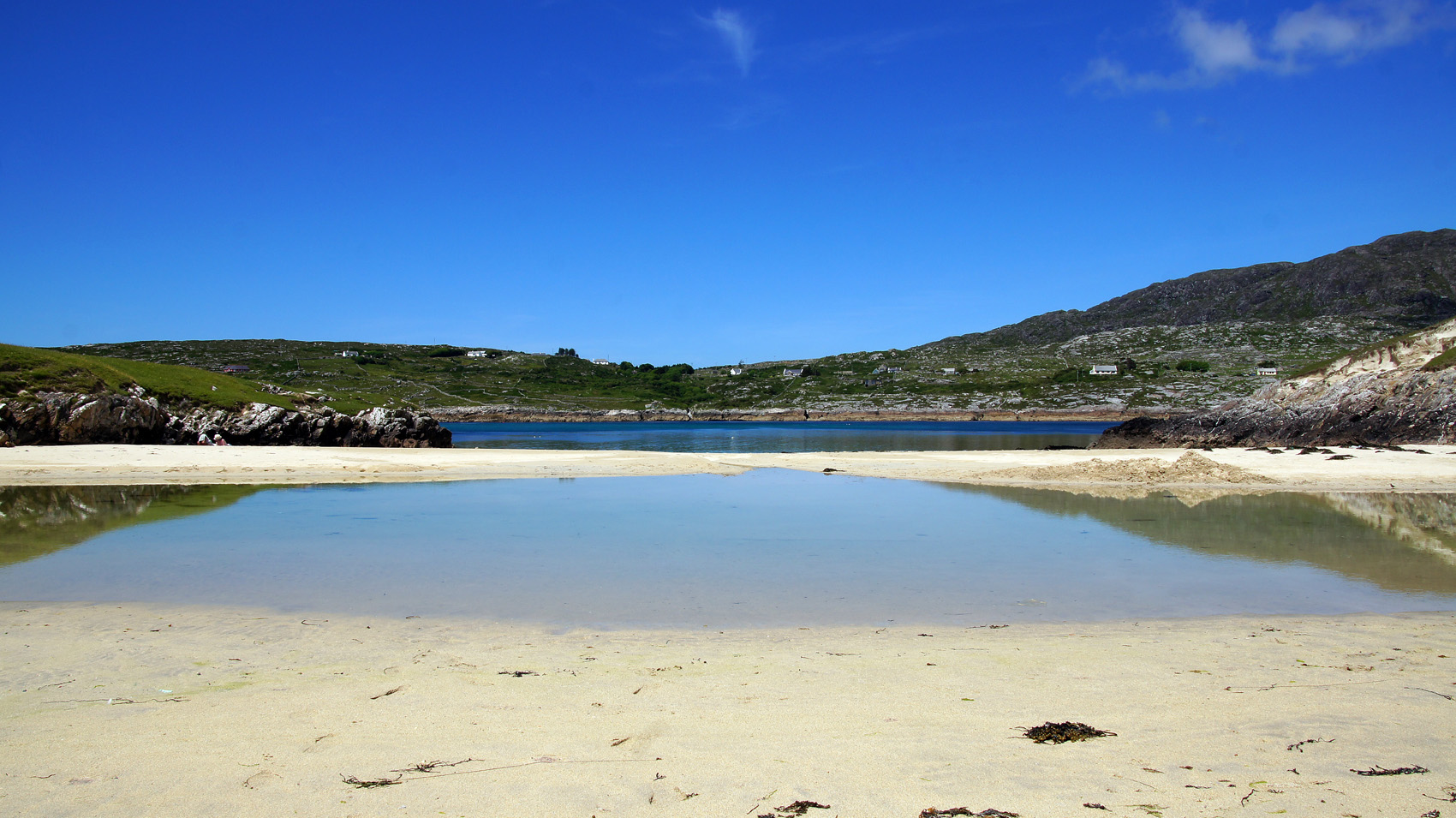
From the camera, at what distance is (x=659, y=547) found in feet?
42.7

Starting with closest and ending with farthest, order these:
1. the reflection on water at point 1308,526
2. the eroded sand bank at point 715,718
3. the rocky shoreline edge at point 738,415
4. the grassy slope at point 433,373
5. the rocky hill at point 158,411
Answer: the eroded sand bank at point 715,718 < the reflection on water at point 1308,526 < the rocky hill at point 158,411 < the rocky shoreline edge at point 738,415 < the grassy slope at point 433,373

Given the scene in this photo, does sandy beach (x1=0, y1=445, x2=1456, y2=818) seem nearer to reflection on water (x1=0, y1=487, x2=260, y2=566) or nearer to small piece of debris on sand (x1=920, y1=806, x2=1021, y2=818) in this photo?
small piece of debris on sand (x1=920, y1=806, x2=1021, y2=818)

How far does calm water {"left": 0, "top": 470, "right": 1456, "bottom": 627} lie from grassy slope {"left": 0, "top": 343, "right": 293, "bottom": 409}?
603 inches

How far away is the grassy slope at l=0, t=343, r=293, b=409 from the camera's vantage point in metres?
31.8

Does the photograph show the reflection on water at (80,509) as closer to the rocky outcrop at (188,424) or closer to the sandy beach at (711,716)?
the sandy beach at (711,716)

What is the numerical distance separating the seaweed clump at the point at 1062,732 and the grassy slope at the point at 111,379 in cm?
3976

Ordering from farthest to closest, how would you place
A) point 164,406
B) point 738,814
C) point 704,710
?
point 164,406, point 704,710, point 738,814

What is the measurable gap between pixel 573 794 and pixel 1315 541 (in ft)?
48.6

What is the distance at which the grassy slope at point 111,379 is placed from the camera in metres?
31.8

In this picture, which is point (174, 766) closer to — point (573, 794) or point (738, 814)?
point (573, 794)

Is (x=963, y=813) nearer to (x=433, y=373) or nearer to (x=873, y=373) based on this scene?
(x=433, y=373)

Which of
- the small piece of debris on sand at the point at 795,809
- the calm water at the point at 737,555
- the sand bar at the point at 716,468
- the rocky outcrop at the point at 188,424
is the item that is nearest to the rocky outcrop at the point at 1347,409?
the sand bar at the point at 716,468

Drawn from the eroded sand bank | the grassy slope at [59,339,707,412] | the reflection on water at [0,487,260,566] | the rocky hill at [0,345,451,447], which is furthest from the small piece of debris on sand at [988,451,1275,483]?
the grassy slope at [59,339,707,412]

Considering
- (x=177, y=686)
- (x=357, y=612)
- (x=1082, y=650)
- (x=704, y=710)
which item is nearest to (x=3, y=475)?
(x=357, y=612)
